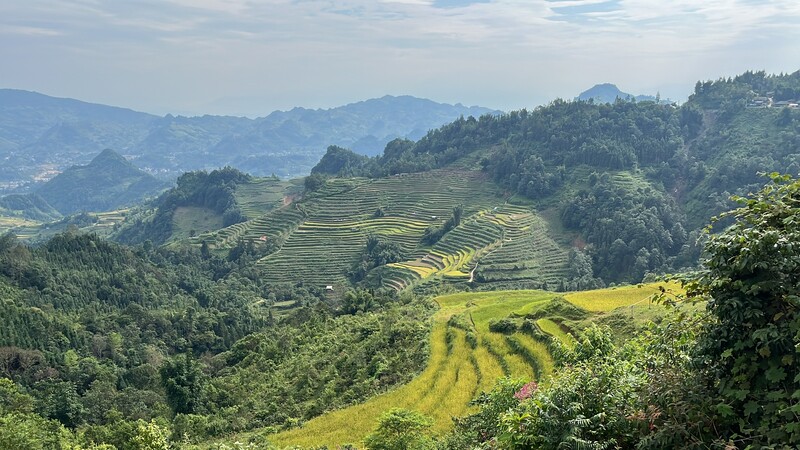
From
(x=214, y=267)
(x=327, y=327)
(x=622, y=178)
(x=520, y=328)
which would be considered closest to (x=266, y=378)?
(x=327, y=327)

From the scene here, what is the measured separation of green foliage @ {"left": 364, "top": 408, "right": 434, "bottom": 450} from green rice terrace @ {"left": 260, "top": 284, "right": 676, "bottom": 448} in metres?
3.89

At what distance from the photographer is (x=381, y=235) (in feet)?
244

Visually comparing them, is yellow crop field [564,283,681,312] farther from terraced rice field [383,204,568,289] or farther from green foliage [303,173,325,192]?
green foliage [303,173,325,192]

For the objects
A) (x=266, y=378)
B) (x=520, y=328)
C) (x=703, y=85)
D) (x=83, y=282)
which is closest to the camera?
(x=520, y=328)

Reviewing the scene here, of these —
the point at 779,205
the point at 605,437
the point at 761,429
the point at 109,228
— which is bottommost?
the point at 109,228

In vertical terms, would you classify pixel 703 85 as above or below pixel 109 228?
above

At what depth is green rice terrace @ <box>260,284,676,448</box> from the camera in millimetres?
18000

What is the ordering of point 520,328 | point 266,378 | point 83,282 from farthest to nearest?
point 83,282, point 266,378, point 520,328

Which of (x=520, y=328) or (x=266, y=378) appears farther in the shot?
(x=266, y=378)

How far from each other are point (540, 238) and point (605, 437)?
206ft

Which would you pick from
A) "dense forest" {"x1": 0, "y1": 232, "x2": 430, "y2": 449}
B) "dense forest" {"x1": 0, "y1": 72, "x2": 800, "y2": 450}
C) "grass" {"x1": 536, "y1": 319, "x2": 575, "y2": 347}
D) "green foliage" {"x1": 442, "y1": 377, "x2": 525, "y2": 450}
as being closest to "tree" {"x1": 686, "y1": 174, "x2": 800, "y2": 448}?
"dense forest" {"x1": 0, "y1": 72, "x2": 800, "y2": 450}

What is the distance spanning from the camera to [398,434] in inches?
500

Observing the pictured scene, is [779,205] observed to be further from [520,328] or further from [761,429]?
[520,328]

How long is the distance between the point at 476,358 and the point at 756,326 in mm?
16461
